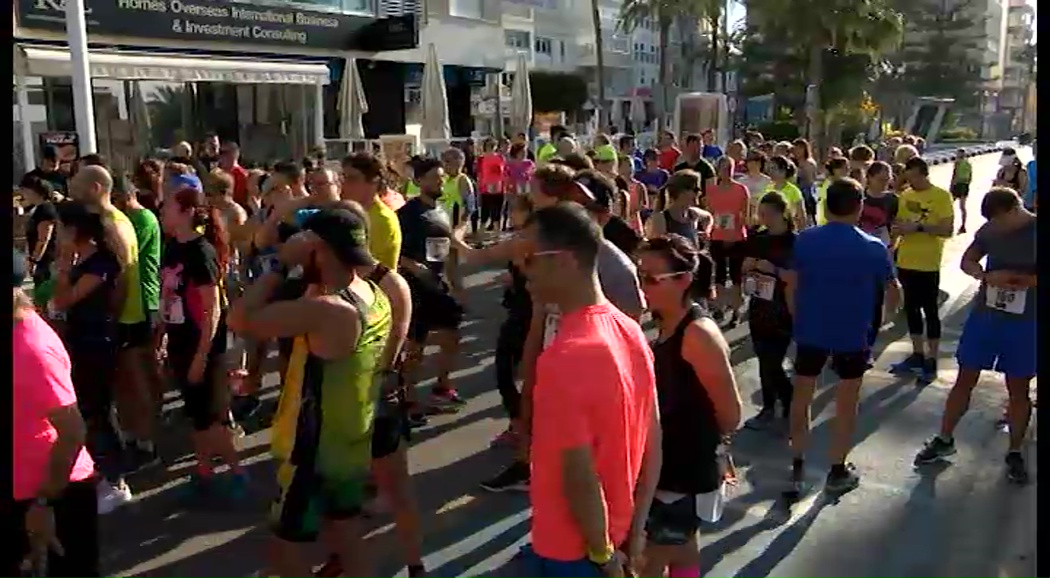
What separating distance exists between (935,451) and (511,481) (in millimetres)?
2485

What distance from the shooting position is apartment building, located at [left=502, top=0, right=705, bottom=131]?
3956 cm

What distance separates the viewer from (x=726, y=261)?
30.8 ft

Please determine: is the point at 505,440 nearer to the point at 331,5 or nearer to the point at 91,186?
the point at 91,186

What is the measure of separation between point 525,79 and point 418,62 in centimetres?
502

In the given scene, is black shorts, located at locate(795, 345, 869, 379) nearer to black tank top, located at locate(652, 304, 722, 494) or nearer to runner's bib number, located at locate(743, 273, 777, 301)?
runner's bib number, located at locate(743, 273, 777, 301)

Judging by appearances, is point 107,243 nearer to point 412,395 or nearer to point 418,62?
point 412,395

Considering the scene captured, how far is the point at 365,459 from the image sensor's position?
3.43 meters

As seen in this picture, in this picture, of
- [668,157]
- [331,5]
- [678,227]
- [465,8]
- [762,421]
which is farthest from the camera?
[465,8]

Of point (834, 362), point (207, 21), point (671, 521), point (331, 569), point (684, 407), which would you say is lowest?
point (331, 569)

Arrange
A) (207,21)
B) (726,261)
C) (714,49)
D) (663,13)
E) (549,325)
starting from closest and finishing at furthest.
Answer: (549,325)
(726,261)
(207,21)
(663,13)
(714,49)

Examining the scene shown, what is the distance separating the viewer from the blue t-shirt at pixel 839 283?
16.4 feet

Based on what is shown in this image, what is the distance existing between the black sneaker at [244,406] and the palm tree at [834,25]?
3021 cm

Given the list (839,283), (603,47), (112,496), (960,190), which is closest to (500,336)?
(839,283)

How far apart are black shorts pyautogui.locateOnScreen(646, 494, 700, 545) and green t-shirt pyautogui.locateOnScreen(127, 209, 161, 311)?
322 cm
